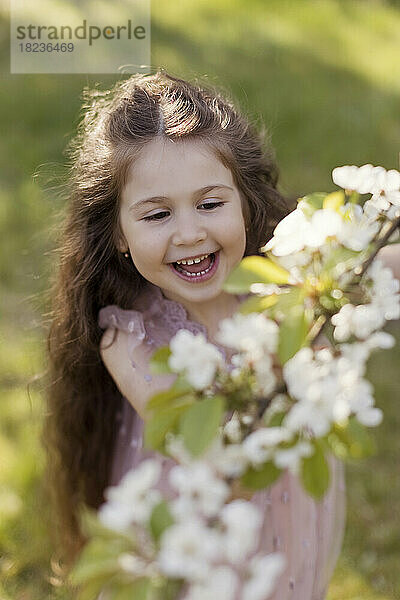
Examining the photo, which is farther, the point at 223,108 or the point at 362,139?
the point at 362,139

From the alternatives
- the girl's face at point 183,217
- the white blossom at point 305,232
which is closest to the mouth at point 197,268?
the girl's face at point 183,217

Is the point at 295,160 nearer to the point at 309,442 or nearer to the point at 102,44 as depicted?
the point at 102,44

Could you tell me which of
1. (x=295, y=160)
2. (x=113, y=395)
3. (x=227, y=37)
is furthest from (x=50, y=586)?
(x=227, y=37)

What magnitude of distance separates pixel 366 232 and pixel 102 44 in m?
2.92

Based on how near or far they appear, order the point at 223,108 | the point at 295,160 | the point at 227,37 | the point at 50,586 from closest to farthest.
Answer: the point at 223,108, the point at 50,586, the point at 295,160, the point at 227,37

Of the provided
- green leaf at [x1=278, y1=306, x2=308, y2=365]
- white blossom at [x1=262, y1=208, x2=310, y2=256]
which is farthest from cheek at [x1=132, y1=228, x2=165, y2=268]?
green leaf at [x1=278, y1=306, x2=308, y2=365]

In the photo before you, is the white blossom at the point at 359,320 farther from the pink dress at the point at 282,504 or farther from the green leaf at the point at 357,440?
the pink dress at the point at 282,504

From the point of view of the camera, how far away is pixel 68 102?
149 inches

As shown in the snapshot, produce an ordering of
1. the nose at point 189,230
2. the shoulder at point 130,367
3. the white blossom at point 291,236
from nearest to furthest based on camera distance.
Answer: the white blossom at point 291,236 → the nose at point 189,230 → the shoulder at point 130,367

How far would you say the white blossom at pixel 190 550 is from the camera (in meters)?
0.57

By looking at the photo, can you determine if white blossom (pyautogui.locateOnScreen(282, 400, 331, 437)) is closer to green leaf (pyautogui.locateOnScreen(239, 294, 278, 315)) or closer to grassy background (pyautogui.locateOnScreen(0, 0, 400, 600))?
green leaf (pyautogui.locateOnScreen(239, 294, 278, 315))

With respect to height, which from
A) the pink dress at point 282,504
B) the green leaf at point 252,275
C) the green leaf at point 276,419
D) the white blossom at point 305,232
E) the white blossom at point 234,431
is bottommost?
the pink dress at point 282,504

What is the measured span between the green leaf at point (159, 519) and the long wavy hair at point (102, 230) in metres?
0.86

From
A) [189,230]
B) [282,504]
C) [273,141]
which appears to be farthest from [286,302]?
[273,141]
